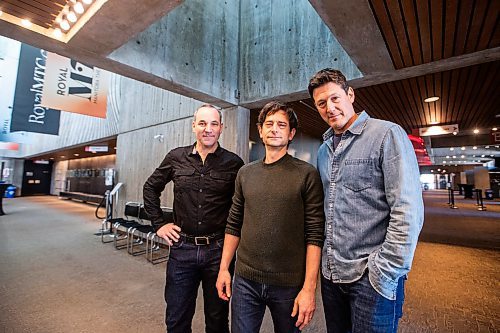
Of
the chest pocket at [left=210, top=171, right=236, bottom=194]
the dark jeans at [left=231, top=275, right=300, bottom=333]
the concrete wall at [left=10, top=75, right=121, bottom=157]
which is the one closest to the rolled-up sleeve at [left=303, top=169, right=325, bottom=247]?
the dark jeans at [left=231, top=275, right=300, bottom=333]

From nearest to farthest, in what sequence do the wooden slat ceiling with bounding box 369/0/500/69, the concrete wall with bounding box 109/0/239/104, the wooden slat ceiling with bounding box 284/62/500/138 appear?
the wooden slat ceiling with bounding box 369/0/500/69 < the concrete wall with bounding box 109/0/239/104 < the wooden slat ceiling with bounding box 284/62/500/138

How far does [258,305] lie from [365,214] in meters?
0.71

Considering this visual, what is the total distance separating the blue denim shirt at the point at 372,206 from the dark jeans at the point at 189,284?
31.4 inches

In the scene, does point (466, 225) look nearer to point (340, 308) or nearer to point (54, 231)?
point (340, 308)

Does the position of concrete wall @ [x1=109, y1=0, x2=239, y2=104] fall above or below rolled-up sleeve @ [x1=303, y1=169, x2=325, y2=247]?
above

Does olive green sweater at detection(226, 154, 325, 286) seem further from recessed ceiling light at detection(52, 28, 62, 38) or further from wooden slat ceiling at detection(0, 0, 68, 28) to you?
recessed ceiling light at detection(52, 28, 62, 38)

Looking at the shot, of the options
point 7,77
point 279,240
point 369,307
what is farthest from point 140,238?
point 7,77

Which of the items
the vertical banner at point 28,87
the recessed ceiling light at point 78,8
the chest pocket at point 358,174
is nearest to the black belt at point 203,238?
the chest pocket at point 358,174

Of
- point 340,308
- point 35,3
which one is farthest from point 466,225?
point 35,3

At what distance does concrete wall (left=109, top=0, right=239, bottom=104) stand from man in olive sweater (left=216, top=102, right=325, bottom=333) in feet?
8.27

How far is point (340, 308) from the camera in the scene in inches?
46.5

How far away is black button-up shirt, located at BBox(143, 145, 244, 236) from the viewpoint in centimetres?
172

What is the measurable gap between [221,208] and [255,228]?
20.9 inches

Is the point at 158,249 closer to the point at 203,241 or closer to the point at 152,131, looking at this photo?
the point at 152,131
